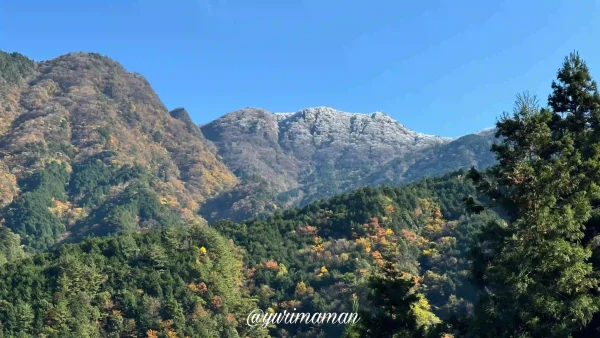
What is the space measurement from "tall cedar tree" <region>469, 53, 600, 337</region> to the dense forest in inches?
2.9

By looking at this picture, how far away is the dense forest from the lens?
21.9 m

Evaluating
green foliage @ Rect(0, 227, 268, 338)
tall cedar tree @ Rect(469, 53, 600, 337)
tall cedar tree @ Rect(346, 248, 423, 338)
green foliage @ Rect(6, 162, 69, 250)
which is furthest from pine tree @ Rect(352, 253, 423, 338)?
green foliage @ Rect(6, 162, 69, 250)

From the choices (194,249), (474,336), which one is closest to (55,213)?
(194,249)

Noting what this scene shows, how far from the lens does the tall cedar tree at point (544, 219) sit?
20.6 metres

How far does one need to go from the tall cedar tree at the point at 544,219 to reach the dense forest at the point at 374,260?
0.07 metres

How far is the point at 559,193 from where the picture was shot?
2305cm

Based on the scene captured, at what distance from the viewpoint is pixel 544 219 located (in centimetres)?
2136

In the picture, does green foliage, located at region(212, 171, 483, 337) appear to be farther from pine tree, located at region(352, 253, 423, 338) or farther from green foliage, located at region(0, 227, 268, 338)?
pine tree, located at region(352, 253, 423, 338)

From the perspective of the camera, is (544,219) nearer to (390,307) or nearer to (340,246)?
(390,307)

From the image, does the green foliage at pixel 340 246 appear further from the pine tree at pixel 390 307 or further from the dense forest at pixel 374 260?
the pine tree at pixel 390 307

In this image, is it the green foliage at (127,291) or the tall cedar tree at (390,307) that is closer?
the tall cedar tree at (390,307)

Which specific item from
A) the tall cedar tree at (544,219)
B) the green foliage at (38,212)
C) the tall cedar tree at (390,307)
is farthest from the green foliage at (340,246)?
the green foliage at (38,212)

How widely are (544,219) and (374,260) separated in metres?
76.1

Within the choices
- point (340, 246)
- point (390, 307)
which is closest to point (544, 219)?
point (390, 307)
